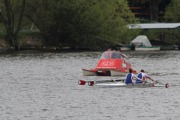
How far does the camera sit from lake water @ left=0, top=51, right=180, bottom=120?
43.0 m

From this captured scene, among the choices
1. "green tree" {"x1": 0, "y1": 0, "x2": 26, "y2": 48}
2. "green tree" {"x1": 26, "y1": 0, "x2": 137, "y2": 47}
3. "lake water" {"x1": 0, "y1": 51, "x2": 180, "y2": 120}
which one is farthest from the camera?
"green tree" {"x1": 26, "y1": 0, "x2": 137, "y2": 47}

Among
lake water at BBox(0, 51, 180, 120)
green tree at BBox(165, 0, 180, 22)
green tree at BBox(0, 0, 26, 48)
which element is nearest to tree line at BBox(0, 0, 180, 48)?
green tree at BBox(0, 0, 26, 48)

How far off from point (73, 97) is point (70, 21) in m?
64.6

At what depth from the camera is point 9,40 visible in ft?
378

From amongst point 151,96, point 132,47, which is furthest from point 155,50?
point 151,96

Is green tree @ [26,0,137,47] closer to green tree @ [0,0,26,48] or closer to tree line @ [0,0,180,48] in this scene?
tree line @ [0,0,180,48]

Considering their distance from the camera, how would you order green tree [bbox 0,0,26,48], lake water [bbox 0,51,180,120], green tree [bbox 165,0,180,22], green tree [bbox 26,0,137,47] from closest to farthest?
lake water [bbox 0,51,180,120], green tree [bbox 0,0,26,48], green tree [bbox 26,0,137,47], green tree [bbox 165,0,180,22]

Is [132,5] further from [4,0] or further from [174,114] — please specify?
[174,114]

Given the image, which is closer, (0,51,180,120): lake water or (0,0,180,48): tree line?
(0,51,180,120): lake water

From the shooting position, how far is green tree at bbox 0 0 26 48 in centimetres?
11331

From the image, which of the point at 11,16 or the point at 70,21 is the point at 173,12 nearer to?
the point at 70,21

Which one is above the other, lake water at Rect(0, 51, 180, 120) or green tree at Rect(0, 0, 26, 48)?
green tree at Rect(0, 0, 26, 48)

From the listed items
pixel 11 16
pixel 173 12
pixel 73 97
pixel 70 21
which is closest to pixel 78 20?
pixel 70 21

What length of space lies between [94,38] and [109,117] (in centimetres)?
7276
